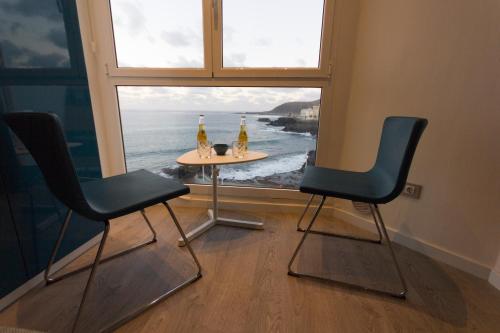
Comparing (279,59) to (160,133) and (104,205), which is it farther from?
(104,205)

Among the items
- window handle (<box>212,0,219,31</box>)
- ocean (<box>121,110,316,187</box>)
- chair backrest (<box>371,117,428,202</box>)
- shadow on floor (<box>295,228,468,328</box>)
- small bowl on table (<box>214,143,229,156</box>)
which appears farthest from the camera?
ocean (<box>121,110,316,187</box>)

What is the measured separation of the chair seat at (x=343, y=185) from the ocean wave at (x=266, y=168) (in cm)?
61

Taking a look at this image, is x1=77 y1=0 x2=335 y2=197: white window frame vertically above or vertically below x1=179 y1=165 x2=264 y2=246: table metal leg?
above

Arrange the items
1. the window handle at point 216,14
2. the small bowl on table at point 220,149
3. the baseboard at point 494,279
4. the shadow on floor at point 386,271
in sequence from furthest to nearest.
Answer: the window handle at point 216,14, the small bowl on table at point 220,149, the baseboard at point 494,279, the shadow on floor at point 386,271

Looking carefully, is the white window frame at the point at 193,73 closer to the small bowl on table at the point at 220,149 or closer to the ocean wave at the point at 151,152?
the ocean wave at the point at 151,152

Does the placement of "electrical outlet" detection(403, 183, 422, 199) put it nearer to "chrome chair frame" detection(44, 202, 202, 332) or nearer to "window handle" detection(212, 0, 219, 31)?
"chrome chair frame" detection(44, 202, 202, 332)

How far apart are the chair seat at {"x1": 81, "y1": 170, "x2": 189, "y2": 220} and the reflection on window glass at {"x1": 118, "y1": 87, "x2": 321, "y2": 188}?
0.83m

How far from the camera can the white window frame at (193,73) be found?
1.80 meters

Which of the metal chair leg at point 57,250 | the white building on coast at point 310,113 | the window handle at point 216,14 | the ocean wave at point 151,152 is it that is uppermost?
the window handle at point 216,14

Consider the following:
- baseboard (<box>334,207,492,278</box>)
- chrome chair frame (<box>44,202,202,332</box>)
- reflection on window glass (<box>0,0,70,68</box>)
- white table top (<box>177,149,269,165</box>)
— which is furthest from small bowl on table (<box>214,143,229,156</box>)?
baseboard (<box>334,207,492,278</box>)

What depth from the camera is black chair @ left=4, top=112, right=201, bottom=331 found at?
790 mm

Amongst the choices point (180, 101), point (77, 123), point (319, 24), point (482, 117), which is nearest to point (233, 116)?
point (180, 101)

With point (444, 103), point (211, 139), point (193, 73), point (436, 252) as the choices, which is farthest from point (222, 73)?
point (436, 252)

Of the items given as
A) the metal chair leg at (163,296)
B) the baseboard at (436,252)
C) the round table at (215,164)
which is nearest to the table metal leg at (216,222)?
the round table at (215,164)
